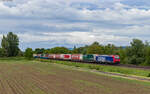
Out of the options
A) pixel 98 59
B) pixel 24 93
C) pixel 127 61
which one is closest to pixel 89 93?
pixel 24 93

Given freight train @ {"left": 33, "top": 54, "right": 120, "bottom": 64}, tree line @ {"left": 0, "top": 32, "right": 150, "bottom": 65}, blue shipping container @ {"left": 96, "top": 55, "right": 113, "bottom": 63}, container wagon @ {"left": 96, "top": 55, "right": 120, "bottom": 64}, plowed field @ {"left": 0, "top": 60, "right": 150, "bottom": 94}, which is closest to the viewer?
plowed field @ {"left": 0, "top": 60, "right": 150, "bottom": 94}

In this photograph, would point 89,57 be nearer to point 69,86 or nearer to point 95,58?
point 95,58

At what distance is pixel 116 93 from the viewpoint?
1523 cm

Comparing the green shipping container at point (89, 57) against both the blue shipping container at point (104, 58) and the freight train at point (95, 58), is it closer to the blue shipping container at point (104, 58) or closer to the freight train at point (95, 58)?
the freight train at point (95, 58)

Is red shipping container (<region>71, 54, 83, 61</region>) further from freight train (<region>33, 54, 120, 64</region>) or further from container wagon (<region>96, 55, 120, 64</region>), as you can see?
container wagon (<region>96, 55, 120, 64</region>)

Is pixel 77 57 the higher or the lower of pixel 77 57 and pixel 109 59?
the higher

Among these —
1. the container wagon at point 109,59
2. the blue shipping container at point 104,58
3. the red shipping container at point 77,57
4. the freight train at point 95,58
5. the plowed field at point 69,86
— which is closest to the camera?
the plowed field at point 69,86

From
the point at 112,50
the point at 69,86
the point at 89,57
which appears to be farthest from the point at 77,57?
the point at 69,86

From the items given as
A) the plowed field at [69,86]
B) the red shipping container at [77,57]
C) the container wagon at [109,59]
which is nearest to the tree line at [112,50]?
the container wagon at [109,59]

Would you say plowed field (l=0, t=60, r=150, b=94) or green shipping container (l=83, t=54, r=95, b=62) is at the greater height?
green shipping container (l=83, t=54, r=95, b=62)

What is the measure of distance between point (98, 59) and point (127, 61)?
11272 millimetres

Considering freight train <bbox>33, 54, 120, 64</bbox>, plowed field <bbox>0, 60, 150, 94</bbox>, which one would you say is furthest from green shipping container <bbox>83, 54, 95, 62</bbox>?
plowed field <bbox>0, 60, 150, 94</bbox>

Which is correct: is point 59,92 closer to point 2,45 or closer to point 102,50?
point 102,50

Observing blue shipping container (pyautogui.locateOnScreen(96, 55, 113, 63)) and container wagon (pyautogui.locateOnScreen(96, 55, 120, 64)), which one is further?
blue shipping container (pyautogui.locateOnScreen(96, 55, 113, 63))
